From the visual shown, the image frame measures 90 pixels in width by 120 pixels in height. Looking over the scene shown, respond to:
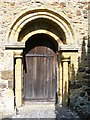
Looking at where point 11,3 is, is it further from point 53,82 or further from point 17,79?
point 53,82

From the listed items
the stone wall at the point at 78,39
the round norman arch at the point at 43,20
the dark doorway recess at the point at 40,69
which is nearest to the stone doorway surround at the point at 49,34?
the round norman arch at the point at 43,20

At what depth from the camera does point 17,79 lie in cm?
457

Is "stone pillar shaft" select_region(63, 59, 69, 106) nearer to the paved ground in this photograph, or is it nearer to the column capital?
the paved ground

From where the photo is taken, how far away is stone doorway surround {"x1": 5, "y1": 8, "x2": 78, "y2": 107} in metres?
4.33

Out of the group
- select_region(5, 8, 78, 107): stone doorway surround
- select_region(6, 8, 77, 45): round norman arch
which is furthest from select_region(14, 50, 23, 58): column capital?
select_region(6, 8, 77, 45): round norman arch

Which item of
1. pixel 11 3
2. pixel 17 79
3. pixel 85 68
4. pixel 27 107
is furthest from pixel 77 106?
pixel 11 3

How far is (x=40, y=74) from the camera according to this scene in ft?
16.2

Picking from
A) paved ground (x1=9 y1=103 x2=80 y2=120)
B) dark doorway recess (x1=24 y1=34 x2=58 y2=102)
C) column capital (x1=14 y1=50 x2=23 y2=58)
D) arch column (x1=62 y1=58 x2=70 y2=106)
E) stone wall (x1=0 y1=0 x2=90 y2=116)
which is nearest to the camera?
paved ground (x1=9 y1=103 x2=80 y2=120)

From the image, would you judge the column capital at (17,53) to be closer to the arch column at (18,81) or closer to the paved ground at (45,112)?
the arch column at (18,81)

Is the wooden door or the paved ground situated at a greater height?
the wooden door

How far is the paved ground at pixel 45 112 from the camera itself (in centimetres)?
411

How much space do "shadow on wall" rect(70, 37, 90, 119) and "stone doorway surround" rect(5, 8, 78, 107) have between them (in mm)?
190

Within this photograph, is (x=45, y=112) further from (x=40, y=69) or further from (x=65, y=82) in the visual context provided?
(x=40, y=69)

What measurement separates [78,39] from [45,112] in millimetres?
1984
